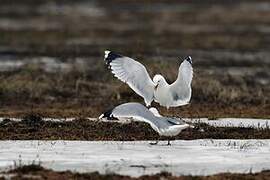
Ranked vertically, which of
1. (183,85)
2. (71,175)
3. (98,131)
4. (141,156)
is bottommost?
(71,175)

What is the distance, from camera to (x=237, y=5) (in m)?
61.6

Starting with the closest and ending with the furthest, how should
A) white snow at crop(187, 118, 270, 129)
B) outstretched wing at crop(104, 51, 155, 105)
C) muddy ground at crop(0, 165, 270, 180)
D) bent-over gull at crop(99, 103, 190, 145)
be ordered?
muddy ground at crop(0, 165, 270, 180)
bent-over gull at crop(99, 103, 190, 145)
outstretched wing at crop(104, 51, 155, 105)
white snow at crop(187, 118, 270, 129)

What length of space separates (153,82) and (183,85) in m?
0.52

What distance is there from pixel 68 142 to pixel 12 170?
7.95 ft

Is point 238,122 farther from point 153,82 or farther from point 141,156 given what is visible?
point 141,156

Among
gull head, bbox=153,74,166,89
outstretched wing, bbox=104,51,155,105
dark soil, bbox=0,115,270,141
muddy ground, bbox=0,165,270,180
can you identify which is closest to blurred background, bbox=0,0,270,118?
dark soil, bbox=0,115,270,141

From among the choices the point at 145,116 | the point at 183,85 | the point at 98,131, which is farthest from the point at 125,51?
the point at 145,116

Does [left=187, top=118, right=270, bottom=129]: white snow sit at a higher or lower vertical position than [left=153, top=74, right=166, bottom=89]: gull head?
lower

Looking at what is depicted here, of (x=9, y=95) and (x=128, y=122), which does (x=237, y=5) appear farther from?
(x=128, y=122)

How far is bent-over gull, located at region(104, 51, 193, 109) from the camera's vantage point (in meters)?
13.4

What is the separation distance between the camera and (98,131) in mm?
14742

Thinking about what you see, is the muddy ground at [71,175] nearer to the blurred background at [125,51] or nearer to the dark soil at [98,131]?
the dark soil at [98,131]

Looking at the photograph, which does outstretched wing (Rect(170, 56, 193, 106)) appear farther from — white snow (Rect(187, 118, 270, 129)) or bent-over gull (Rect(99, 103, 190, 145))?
white snow (Rect(187, 118, 270, 129))

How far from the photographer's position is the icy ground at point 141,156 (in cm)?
1127
